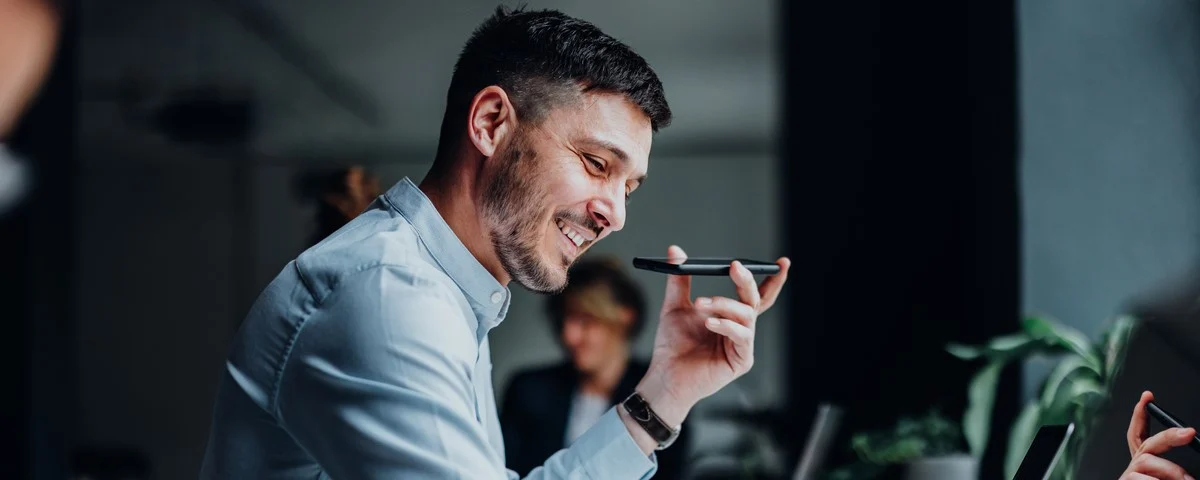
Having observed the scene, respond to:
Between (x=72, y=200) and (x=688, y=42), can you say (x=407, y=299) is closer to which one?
(x=72, y=200)

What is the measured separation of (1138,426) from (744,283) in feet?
1.14

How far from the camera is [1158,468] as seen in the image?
0.75 metres

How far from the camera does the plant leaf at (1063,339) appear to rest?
1446mm

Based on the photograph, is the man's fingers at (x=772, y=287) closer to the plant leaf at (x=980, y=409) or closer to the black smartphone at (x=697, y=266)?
the black smartphone at (x=697, y=266)

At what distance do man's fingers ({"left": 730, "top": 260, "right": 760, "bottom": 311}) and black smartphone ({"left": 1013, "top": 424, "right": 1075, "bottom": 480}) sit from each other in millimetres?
273

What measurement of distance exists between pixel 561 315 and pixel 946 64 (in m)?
1.37

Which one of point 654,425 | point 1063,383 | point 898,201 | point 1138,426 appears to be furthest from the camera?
point 898,201

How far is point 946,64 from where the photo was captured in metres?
2.05

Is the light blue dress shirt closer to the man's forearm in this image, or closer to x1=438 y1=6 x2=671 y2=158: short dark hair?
x1=438 y1=6 x2=671 y2=158: short dark hair

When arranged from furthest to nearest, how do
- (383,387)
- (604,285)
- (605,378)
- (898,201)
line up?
1. (604,285)
2. (605,378)
3. (898,201)
4. (383,387)

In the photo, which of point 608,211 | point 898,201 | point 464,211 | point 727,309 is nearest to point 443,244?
point 464,211

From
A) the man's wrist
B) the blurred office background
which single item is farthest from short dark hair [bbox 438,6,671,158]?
the blurred office background

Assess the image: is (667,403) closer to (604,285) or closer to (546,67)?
(546,67)

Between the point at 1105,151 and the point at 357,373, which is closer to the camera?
the point at 357,373
